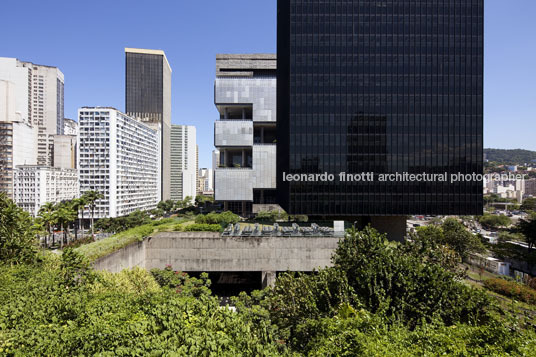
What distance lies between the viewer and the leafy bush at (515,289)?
1209 inches

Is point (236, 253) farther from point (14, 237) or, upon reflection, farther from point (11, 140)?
point (11, 140)

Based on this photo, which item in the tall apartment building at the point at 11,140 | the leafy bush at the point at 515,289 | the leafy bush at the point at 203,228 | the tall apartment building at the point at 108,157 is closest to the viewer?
the leafy bush at the point at 515,289

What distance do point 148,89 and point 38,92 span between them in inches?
2850

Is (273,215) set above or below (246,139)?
below

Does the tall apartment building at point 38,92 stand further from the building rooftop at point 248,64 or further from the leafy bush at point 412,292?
the leafy bush at point 412,292

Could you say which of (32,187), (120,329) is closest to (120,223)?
(32,187)

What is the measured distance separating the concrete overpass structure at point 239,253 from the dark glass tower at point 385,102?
891 inches

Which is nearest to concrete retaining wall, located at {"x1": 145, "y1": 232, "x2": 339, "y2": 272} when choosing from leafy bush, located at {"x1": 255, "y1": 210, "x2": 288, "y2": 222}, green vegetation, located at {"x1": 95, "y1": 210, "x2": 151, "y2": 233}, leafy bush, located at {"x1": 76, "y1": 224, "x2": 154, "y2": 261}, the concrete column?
the concrete column

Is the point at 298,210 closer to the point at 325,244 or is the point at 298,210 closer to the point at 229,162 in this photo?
the point at 325,244

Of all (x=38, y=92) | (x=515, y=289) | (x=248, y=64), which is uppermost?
(x=38, y=92)

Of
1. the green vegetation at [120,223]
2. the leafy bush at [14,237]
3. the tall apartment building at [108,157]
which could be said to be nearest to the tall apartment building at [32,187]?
the tall apartment building at [108,157]

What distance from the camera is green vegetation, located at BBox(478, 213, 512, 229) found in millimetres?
105250

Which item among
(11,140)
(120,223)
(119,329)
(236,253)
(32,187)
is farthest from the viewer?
(11,140)

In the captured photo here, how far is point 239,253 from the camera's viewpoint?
33469 millimetres
